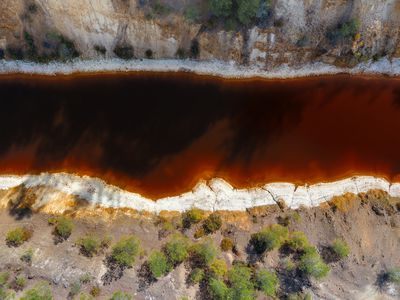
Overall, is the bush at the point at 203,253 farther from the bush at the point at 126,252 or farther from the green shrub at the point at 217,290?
the bush at the point at 126,252

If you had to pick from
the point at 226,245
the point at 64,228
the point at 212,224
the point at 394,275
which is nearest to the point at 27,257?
the point at 64,228

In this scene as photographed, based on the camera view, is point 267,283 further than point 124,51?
No

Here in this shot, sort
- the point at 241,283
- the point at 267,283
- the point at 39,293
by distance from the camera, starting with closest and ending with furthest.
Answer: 1. the point at 39,293
2. the point at 241,283
3. the point at 267,283

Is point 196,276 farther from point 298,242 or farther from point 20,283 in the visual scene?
point 20,283

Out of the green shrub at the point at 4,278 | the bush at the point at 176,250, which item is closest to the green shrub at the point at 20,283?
the green shrub at the point at 4,278

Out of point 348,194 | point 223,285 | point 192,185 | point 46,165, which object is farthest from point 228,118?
point 46,165

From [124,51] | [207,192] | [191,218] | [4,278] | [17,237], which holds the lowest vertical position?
[4,278]
